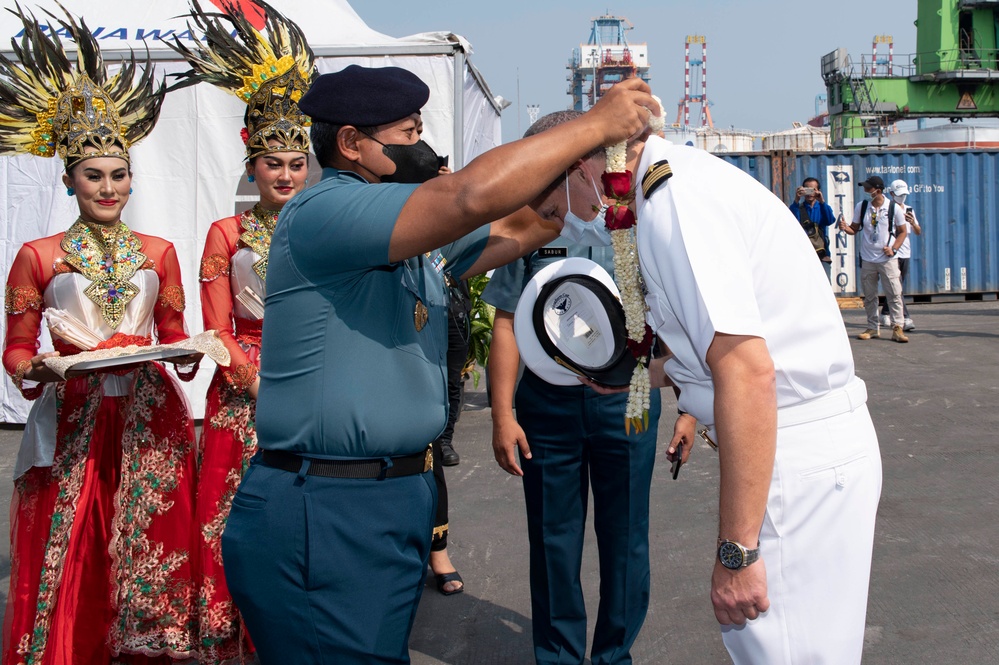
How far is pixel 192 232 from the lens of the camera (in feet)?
23.7

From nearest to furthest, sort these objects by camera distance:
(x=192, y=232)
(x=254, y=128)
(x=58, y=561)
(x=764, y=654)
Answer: (x=764, y=654) < (x=58, y=561) < (x=254, y=128) < (x=192, y=232)

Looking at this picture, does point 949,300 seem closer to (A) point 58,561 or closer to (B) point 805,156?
(B) point 805,156

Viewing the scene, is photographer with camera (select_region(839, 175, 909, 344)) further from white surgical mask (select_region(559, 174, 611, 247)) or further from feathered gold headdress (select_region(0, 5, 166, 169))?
white surgical mask (select_region(559, 174, 611, 247))

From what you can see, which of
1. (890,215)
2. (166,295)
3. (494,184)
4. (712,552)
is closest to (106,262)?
(166,295)

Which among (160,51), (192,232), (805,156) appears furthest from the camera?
(805,156)

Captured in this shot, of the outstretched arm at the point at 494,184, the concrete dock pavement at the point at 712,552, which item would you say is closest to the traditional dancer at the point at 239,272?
the concrete dock pavement at the point at 712,552

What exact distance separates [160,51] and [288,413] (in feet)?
18.3

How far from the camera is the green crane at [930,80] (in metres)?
30.2

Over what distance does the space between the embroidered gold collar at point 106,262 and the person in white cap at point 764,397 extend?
2314 millimetres

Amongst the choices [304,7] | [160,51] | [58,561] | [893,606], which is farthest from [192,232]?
[893,606]

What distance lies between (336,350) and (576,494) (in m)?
1.63

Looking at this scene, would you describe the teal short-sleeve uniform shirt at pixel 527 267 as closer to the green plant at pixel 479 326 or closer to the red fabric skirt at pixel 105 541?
the red fabric skirt at pixel 105 541

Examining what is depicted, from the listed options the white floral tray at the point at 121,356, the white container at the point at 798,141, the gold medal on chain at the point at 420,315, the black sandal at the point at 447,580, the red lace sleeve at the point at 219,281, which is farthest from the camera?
the white container at the point at 798,141

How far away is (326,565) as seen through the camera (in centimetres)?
202
